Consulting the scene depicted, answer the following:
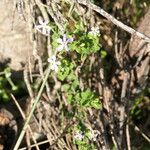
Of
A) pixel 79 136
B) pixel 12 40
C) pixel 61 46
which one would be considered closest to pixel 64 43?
pixel 61 46

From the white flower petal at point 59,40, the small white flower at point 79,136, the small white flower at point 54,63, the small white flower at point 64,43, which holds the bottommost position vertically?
the small white flower at point 79,136

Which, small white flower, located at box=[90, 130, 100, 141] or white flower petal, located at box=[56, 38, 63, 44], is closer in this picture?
white flower petal, located at box=[56, 38, 63, 44]

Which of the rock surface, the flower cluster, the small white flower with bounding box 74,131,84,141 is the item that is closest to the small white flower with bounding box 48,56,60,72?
the flower cluster

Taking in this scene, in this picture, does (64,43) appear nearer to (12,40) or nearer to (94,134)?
(94,134)

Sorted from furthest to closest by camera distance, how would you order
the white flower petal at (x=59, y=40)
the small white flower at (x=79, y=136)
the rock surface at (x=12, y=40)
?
the rock surface at (x=12, y=40)
the small white flower at (x=79, y=136)
the white flower petal at (x=59, y=40)

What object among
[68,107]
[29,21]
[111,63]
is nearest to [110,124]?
[68,107]

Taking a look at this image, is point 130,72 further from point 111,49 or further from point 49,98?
point 49,98

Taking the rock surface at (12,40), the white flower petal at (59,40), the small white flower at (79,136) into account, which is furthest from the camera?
the rock surface at (12,40)

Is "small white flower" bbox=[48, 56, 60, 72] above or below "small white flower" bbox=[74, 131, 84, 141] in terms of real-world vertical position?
above

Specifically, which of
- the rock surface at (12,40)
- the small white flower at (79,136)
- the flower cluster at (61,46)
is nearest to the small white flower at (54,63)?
the flower cluster at (61,46)

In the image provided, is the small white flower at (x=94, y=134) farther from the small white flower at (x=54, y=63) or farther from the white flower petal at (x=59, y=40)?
the white flower petal at (x=59, y=40)

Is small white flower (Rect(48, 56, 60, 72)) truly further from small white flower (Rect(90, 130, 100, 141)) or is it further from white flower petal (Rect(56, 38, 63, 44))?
small white flower (Rect(90, 130, 100, 141))
